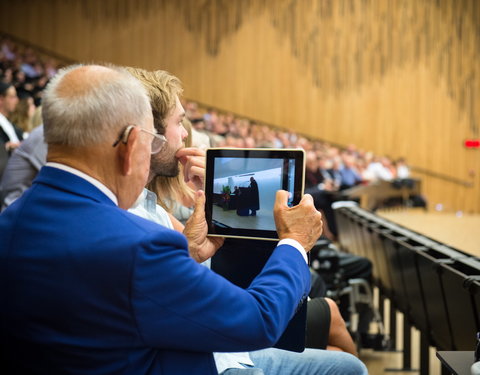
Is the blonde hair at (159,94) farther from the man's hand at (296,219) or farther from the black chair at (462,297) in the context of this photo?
the black chair at (462,297)

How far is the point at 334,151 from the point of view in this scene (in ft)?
36.8

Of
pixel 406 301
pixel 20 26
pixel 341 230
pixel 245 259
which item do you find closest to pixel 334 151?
pixel 341 230

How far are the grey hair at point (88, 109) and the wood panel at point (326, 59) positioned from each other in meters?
11.8

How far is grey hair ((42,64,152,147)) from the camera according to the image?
100cm

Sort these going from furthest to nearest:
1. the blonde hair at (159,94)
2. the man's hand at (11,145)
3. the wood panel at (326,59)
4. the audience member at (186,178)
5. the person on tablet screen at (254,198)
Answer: the wood panel at (326,59) < the man's hand at (11,145) < the blonde hair at (159,94) < the audience member at (186,178) < the person on tablet screen at (254,198)

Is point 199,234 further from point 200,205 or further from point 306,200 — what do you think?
point 306,200

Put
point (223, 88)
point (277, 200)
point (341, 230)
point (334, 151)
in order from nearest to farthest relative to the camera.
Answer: point (277, 200)
point (341, 230)
point (334, 151)
point (223, 88)

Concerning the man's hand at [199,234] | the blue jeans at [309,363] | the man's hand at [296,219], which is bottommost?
the blue jeans at [309,363]

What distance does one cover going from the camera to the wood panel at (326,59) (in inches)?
497

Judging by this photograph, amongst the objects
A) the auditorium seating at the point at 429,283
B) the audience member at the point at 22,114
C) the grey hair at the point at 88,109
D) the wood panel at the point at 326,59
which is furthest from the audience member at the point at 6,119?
the wood panel at the point at 326,59

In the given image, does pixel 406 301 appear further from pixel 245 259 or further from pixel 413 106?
pixel 413 106

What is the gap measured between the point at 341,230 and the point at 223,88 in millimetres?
7708

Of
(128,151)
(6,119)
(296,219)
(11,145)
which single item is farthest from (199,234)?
(6,119)

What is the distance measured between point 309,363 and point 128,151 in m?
0.87
